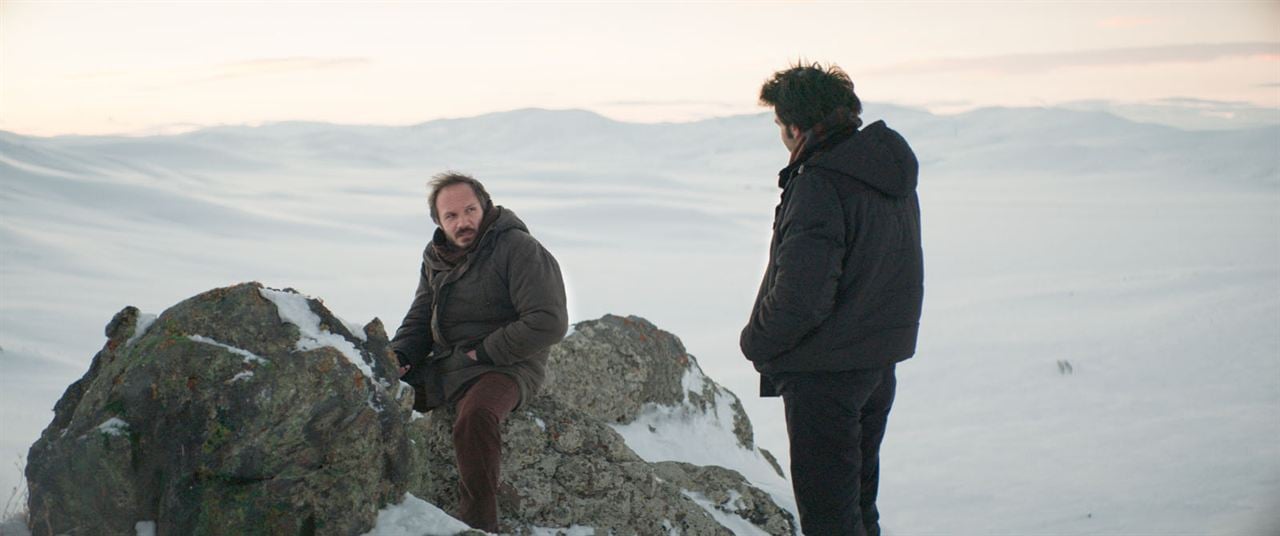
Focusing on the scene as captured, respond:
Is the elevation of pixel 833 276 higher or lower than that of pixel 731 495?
higher

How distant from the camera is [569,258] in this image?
1619 inches

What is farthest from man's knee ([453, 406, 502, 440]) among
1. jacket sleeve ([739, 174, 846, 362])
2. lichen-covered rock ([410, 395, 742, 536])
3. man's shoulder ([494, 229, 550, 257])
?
jacket sleeve ([739, 174, 846, 362])

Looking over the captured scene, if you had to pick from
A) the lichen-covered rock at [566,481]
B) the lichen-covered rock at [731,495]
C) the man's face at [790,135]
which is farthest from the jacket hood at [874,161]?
the lichen-covered rock at [731,495]

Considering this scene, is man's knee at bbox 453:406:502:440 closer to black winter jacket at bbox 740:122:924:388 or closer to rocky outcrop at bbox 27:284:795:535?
rocky outcrop at bbox 27:284:795:535

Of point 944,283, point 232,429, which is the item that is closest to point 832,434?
point 232,429

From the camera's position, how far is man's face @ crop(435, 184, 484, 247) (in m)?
4.82

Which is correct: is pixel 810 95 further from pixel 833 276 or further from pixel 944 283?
pixel 944 283

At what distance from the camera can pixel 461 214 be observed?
481 centimetres

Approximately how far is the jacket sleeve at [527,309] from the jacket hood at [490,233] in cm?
8

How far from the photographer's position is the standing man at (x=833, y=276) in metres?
3.92

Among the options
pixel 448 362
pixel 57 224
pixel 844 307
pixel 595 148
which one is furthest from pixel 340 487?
pixel 595 148

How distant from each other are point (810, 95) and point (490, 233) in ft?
5.36

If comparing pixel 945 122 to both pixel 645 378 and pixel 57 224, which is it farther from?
pixel 645 378

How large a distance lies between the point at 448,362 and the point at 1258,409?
37.9 feet
